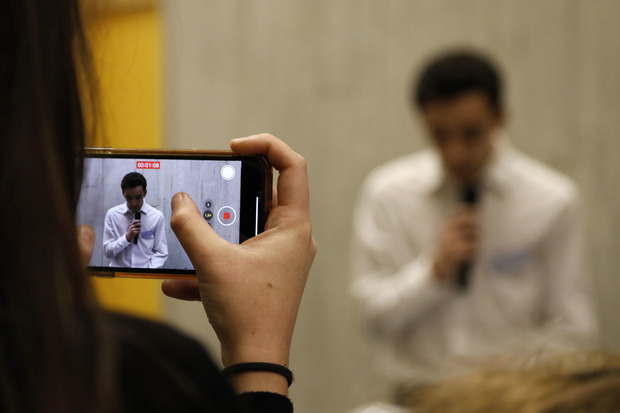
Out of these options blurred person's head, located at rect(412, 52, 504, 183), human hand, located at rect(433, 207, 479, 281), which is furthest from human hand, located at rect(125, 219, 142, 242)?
blurred person's head, located at rect(412, 52, 504, 183)

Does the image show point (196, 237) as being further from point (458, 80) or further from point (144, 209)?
point (458, 80)

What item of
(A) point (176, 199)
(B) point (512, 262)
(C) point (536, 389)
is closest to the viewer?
(C) point (536, 389)

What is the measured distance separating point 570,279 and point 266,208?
1.29 m

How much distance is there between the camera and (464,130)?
1788 mm

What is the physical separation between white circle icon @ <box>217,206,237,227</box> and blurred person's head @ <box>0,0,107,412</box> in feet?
1.11

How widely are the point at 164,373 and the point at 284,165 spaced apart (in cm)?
38

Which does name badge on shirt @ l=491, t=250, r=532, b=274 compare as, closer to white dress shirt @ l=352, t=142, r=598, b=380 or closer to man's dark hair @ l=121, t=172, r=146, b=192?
white dress shirt @ l=352, t=142, r=598, b=380

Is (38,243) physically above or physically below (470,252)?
above

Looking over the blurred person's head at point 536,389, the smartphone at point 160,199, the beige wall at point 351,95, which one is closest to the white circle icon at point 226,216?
the smartphone at point 160,199

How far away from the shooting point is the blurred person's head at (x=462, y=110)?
70.3 inches

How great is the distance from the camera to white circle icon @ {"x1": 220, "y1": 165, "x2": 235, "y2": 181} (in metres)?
0.75

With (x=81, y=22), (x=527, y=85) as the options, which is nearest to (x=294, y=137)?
(x=527, y=85)

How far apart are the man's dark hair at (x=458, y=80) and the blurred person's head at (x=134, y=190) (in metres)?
1.23

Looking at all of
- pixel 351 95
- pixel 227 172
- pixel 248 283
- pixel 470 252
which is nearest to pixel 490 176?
pixel 470 252
